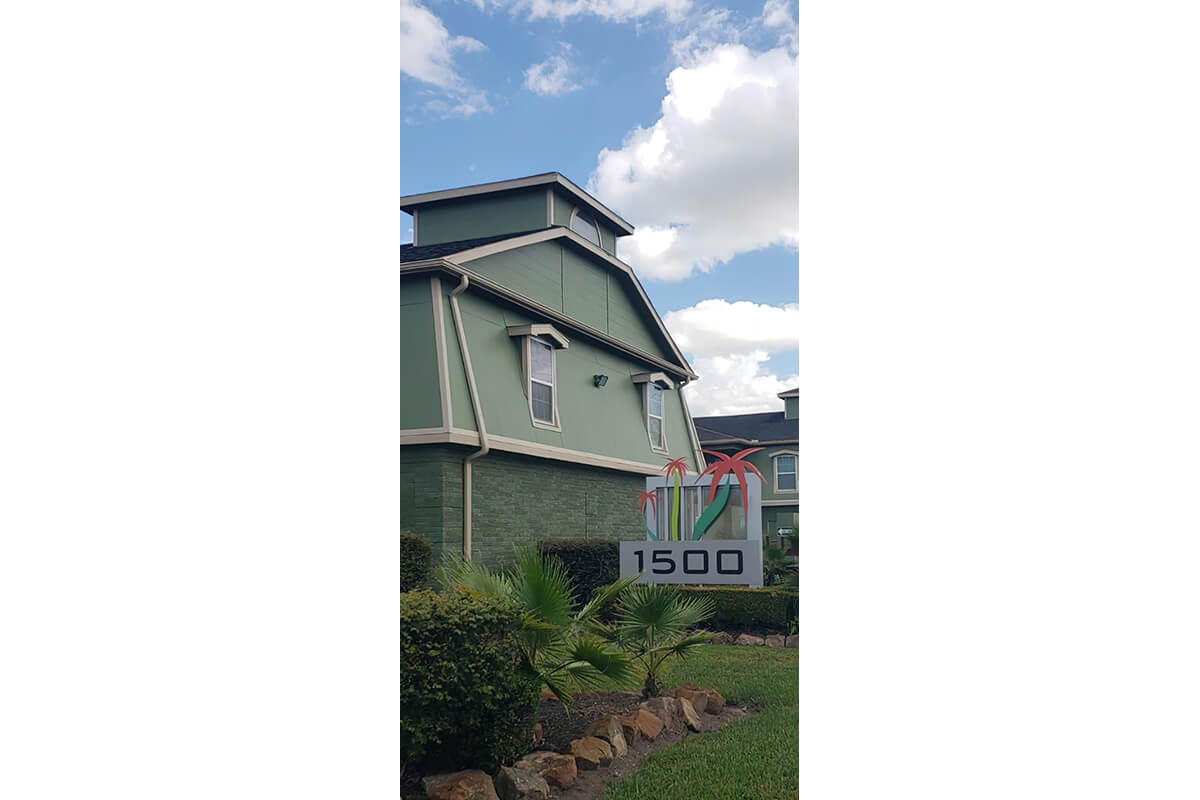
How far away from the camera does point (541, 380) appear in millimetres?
9594

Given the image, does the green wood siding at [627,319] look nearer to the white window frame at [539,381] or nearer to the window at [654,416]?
the window at [654,416]

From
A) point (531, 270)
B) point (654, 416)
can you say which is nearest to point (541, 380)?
point (531, 270)

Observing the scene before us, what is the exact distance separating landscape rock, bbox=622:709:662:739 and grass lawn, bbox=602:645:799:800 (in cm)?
13

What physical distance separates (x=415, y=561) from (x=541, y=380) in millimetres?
2915

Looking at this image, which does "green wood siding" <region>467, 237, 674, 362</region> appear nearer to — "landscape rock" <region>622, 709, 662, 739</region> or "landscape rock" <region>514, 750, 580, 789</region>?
"landscape rock" <region>622, 709, 662, 739</region>

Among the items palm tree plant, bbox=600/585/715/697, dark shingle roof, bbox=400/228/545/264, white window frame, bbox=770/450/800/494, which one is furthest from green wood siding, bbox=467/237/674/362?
white window frame, bbox=770/450/800/494

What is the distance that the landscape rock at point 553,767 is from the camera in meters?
3.26

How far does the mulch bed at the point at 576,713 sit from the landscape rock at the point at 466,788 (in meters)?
0.57
